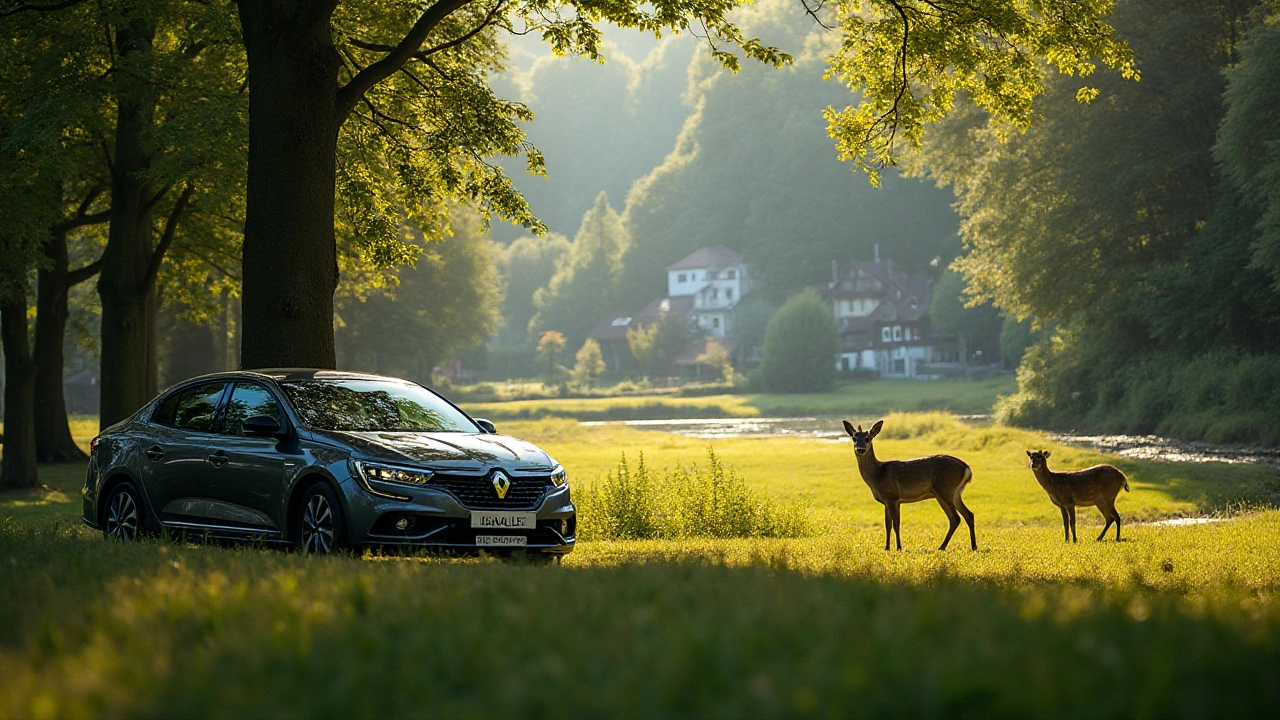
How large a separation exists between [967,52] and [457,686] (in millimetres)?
14949

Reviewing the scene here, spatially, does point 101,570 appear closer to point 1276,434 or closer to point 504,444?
point 504,444

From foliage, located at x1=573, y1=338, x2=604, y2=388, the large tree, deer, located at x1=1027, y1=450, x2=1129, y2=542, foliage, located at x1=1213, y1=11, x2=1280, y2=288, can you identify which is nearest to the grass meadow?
the large tree

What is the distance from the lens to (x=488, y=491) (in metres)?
10.5

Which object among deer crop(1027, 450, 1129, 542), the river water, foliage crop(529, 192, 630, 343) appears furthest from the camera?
foliage crop(529, 192, 630, 343)

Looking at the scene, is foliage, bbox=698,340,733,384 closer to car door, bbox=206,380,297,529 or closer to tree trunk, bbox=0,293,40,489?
tree trunk, bbox=0,293,40,489

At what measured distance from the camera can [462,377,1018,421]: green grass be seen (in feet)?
230

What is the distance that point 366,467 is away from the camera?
10.2 metres

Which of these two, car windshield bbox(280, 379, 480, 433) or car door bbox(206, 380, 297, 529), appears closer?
car door bbox(206, 380, 297, 529)

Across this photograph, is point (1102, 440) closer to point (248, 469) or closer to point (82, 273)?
point (82, 273)

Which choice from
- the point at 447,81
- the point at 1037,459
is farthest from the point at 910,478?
the point at 447,81

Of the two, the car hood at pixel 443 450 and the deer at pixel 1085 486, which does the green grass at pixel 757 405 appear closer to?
the deer at pixel 1085 486

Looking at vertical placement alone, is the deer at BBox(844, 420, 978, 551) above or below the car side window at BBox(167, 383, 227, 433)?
below

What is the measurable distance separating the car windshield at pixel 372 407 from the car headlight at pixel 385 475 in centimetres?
86

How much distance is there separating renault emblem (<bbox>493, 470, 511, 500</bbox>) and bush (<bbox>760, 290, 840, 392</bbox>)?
272 ft
